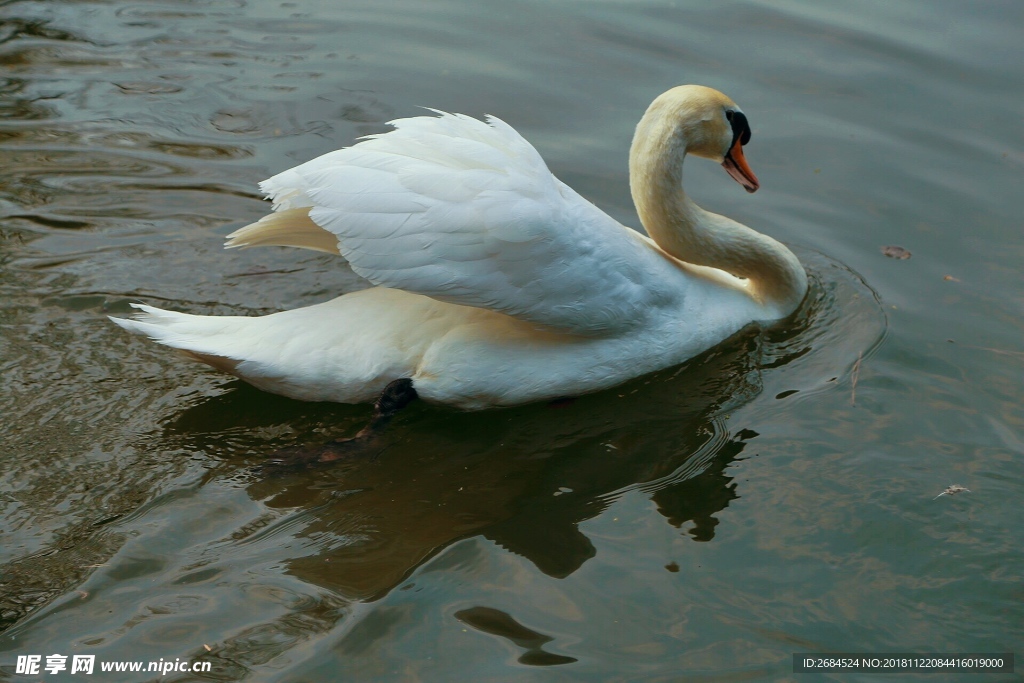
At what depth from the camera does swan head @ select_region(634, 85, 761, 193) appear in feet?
16.6

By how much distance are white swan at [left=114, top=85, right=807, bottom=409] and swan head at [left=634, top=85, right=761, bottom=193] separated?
0.03 ft

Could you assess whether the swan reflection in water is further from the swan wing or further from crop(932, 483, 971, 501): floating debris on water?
crop(932, 483, 971, 501): floating debris on water

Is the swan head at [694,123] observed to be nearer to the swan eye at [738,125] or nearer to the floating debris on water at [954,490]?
the swan eye at [738,125]

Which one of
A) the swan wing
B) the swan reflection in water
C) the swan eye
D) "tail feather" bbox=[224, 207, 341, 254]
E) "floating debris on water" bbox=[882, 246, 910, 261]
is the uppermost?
the swan eye

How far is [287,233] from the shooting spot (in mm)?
4703

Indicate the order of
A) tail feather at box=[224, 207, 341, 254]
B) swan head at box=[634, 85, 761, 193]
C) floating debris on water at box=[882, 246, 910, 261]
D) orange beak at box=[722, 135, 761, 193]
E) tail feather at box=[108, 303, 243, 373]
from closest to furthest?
tail feather at box=[108, 303, 243, 373] < tail feather at box=[224, 207, 341, 254] < swan head at box=[634, 85, 761, 193] < orange beak at box=[722, 135, 761, 193] < floating debris on water at box=[882, 246, 910, 261]

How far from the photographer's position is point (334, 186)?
411 centimetres

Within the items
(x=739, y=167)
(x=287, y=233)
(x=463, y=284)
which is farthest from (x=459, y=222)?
(x=739, y=167)

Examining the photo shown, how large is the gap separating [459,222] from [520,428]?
1076 mm

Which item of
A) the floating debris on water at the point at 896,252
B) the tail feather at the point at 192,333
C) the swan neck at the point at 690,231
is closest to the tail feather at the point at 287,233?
the tail feather at the point at 192,333

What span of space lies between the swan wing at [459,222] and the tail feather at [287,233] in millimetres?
219

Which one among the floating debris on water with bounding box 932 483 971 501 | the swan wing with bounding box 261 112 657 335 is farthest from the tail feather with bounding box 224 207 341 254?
the floating debris on water with bounding box 932 483 971 501

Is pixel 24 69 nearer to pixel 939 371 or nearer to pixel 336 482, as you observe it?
pixel 336 482

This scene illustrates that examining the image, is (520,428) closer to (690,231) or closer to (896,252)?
(690,231)
